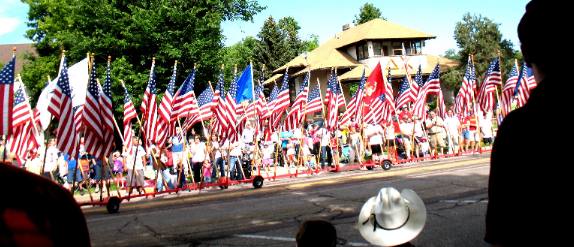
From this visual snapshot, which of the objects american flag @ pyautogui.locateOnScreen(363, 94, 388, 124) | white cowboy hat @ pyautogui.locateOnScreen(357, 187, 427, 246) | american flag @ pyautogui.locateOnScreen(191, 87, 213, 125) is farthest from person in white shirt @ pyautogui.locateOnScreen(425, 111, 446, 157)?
white cowboy hat @ pyautogui.locateOnScreen(357, 187, 427, 246)

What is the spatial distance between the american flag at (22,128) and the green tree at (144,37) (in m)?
13.9

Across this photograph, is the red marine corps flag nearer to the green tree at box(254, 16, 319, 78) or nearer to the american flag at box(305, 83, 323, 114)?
the american flag at box(305, 83, 323, 114)

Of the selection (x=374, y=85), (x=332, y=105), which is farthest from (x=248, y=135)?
(x=374, y=85)

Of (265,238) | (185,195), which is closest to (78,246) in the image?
(265,238)

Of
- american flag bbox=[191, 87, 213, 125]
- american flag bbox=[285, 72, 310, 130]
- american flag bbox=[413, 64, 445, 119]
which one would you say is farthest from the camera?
american flag bbox=[413, 64, 445, 119]

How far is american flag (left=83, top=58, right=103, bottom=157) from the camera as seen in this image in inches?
463

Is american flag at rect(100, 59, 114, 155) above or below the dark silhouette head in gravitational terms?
above

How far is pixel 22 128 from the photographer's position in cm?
1500

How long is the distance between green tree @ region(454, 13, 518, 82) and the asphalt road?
40296 mm

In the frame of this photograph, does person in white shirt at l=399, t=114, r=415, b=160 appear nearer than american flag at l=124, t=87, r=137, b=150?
No

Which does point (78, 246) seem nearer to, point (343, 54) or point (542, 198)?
point (542, 198)

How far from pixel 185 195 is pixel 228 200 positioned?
277 centimetres

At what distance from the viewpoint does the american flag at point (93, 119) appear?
11766 millimetres

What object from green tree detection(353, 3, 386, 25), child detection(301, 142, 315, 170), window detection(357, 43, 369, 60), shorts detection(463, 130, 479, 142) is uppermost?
green tree detection(353, 3, 386, 25)
